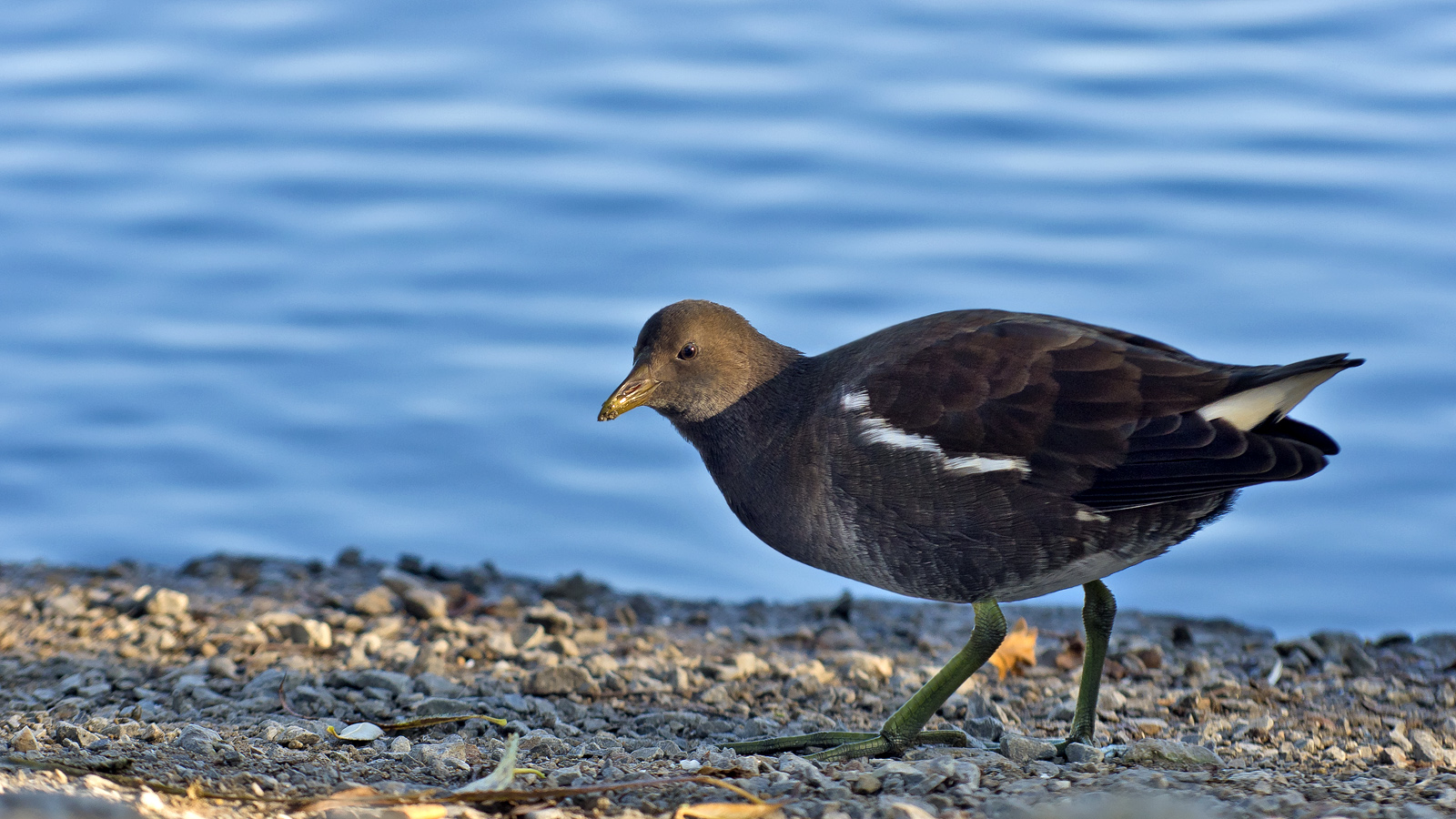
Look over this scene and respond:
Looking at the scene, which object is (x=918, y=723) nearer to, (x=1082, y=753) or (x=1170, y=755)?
(x=1082, y=753)

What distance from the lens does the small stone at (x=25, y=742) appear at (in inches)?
163

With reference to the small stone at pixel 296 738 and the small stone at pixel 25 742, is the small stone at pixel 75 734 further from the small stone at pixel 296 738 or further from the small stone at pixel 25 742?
the small stone at pixel 296 738

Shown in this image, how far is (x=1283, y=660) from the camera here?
245 inches

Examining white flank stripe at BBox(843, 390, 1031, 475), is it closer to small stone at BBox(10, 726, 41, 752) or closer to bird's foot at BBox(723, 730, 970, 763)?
bird's foot at BBox(723, 730, 970, 763)

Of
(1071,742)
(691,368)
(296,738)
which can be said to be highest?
(691,368)

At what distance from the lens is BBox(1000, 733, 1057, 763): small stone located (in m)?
4.51

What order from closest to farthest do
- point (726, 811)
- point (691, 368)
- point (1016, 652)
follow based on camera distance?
point (726, 811) → point (691, 368) → point (1016, 652)

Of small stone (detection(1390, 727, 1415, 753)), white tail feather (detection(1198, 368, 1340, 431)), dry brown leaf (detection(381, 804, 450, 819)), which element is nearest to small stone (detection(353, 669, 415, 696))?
dry brown leaf (detection(381, 804, 450, 819))

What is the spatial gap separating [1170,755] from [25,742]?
11.5ft

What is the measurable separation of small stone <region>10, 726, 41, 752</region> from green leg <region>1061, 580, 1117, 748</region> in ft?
11.0

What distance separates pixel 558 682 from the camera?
5.59 meters

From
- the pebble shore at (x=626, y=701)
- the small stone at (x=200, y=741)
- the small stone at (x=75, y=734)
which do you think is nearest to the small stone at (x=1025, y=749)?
the pebble shore at (x=626, y=701)

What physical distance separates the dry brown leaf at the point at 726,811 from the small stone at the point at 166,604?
3823 millimetres

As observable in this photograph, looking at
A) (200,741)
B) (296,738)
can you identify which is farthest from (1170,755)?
(200,741)
